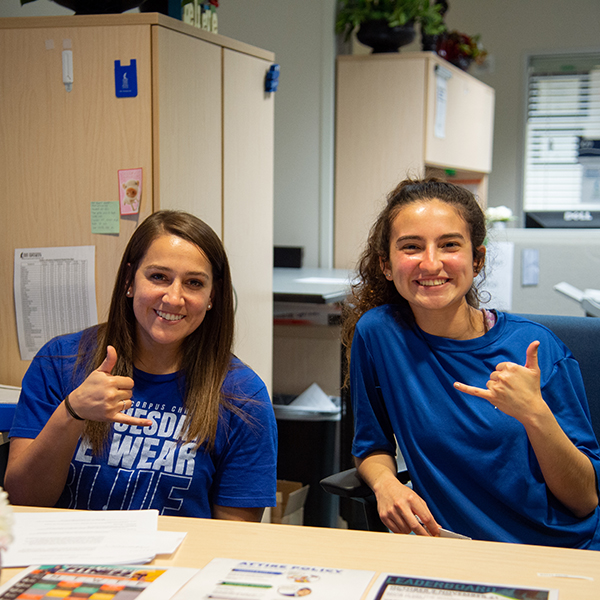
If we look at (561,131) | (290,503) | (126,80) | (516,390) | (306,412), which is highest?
(561,131)

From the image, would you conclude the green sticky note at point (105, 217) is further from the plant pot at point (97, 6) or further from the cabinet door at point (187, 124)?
the plant pot at point (97, 6)

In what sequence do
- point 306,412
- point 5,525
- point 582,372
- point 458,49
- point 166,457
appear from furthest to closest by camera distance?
1. point 458,49
2. point 306,412
3. point 582,372
4. point 166,457
5. point 5,525

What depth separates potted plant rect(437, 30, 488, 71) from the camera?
360cm

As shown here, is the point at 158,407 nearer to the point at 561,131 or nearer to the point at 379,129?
the point at 379,129

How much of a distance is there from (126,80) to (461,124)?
2.48m

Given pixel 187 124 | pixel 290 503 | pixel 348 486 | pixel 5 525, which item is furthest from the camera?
pixel 290 503

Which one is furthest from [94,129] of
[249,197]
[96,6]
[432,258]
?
[432,258]

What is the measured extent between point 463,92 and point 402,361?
280cm

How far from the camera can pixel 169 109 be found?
1781mm

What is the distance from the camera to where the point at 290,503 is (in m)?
2.41

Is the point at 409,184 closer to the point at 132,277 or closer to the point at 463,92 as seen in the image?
the point at 132,277

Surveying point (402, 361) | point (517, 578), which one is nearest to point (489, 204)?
point (402, 361)

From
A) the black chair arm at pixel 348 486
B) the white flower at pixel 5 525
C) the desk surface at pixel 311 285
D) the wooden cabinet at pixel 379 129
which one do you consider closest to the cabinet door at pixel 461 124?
the wooden cabinet at pixel 379 129

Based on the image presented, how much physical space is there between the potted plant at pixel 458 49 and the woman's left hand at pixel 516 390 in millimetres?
2804
